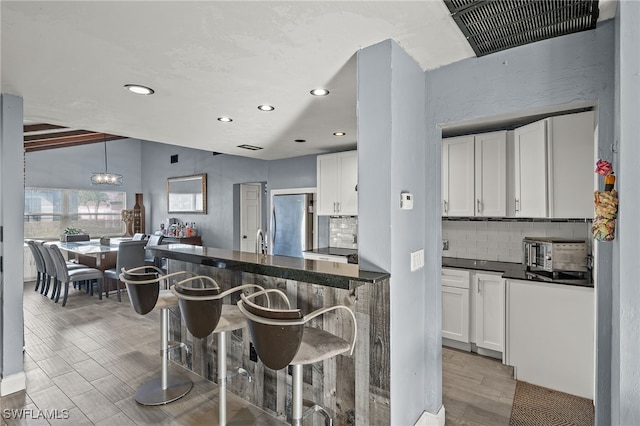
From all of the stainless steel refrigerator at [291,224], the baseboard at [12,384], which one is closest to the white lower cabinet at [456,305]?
the stainless steel refrigerator at [291,224]

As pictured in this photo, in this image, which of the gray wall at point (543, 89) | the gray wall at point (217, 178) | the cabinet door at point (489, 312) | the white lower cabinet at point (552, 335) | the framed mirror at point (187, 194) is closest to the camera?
the gray wall at point (543, 89)

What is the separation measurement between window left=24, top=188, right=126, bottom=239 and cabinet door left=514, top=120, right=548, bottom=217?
8.75 metres

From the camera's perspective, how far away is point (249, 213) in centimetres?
713

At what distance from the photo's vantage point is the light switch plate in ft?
6.98

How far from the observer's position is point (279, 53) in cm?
202

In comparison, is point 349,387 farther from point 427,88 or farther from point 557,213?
point 557,213

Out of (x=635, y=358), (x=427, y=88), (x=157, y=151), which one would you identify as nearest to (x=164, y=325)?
(x=427, y=88)

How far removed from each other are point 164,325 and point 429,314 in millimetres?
2095

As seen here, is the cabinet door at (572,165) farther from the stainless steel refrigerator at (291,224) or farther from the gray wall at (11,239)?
the gray wall at (11,239)

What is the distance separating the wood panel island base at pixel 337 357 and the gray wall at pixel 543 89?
0.62 metres

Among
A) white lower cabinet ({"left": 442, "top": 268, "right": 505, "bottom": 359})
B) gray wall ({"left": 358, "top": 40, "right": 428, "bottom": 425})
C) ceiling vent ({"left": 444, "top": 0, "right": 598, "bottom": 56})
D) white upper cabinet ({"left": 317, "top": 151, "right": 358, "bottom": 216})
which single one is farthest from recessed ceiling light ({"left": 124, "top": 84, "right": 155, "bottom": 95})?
white lower cabinet ({"left": 442, "top": 268, "right": 505, "bottom": 359})

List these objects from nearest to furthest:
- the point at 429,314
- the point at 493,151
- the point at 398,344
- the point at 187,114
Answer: the point at 398,344 → the point at 429,314 → the point at 187,114 → the point at 493,151

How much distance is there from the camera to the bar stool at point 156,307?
2.45 m

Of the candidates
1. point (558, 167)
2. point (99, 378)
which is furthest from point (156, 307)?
point (558, 167)
